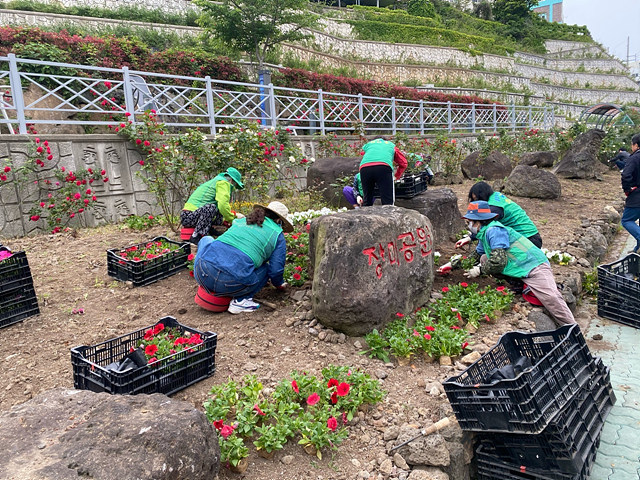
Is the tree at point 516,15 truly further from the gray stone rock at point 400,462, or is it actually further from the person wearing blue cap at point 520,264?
the gray stone rock at point 400,462

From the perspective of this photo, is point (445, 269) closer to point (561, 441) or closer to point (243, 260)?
point (243, 260)

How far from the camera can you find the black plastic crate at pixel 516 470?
239 centimetres

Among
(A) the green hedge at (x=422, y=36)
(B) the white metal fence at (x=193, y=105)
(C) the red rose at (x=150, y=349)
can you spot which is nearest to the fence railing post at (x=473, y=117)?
(B) the white metal fence at (x=193, y=105)

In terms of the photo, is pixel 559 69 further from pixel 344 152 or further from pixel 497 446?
pixel 497 446

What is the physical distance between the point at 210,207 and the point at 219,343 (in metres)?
2.07

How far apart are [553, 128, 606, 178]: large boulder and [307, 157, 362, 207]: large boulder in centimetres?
804

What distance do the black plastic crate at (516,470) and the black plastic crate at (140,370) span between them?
1852mm

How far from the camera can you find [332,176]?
8.28 metres

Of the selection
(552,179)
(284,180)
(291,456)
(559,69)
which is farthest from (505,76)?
(291,456)

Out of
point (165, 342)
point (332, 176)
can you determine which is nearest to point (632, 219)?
point (332, 176)

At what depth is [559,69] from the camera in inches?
1575

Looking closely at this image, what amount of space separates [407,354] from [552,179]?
26.7 ft

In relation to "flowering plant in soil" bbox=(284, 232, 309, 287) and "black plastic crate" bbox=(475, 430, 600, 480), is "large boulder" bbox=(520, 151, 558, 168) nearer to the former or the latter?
"flowering plant in soil" bbox=(284, 232, 309, 287)

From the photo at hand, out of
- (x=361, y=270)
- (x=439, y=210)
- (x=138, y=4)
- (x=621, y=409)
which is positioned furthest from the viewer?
(x=138, y=4)
